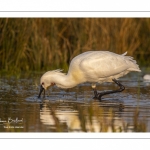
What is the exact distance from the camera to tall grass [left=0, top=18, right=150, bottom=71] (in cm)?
1833

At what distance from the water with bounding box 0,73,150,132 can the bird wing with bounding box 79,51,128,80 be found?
0.61 m


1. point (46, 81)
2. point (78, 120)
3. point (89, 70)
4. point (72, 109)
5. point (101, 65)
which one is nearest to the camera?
point (78, 120)

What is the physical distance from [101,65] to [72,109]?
1.84 meters

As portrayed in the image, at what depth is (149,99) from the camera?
1314 cm

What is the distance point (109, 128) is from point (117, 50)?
10.8m

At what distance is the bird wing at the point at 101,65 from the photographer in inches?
514

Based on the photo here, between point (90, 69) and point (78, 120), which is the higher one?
point (90, 69)

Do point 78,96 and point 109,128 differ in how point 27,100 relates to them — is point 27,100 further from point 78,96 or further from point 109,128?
point 109,128

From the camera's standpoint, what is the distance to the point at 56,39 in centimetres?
→ 1969

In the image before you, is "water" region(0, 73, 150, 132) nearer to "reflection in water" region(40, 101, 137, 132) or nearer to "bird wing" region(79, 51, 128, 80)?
"reflection in water" region(40, 101, 137, 132)

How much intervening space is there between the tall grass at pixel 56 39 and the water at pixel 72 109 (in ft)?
6.60

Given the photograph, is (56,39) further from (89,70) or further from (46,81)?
(89,70)

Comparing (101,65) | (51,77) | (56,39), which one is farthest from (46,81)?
(56,39)
